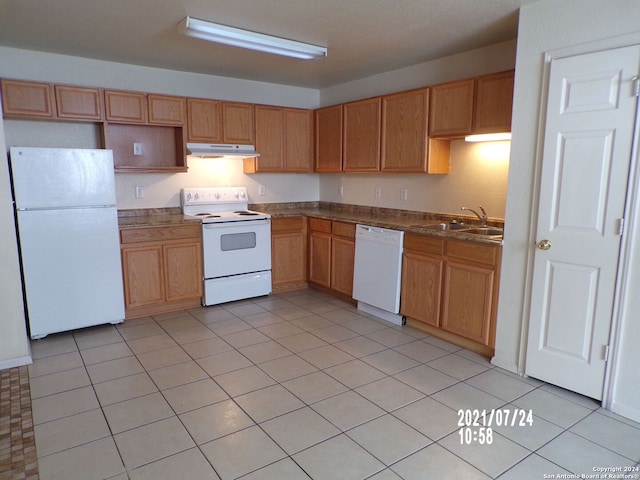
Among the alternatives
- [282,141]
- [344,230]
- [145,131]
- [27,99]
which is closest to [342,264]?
[344,230]

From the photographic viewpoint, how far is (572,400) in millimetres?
2512

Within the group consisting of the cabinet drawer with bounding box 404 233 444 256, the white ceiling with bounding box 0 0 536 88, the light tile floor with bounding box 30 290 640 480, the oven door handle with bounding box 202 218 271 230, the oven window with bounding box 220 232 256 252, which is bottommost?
the light tile floor with bounding box 30 290 640 480

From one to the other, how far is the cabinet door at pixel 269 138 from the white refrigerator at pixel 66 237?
1707 millimetres

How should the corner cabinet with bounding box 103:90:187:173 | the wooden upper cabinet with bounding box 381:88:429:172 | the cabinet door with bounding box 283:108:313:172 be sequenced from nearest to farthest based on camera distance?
the wooden upper cabinet with bounding box 381:88:429:172, the corner cabinet with bounding box 103:90:187:173, the cabinet door with bounding box 283:108:313:172

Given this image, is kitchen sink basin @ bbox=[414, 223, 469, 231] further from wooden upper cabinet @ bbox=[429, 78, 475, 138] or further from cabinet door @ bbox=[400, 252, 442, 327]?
wooden upper cabinet @ bbox=[429, 78, 475, 138]

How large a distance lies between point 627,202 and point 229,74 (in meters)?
3.87

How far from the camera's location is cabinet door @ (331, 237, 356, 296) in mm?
4254

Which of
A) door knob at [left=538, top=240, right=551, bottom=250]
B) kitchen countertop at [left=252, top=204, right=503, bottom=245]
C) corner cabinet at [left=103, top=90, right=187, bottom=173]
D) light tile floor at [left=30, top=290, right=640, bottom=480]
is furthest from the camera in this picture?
corner cabinet at [left=103, top=90, right=187, bottom=173]

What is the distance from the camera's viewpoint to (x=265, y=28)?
10.0ft

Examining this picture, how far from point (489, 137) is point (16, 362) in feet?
12.9

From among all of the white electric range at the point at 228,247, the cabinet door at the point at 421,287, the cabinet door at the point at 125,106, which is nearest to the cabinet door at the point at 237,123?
the white electric range at the point at 228,247

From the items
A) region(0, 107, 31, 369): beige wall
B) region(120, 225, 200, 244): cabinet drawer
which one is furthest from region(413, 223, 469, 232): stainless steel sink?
region(0, 107, 31, 369): beige wall

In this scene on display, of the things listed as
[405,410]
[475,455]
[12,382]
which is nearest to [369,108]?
[405,410]

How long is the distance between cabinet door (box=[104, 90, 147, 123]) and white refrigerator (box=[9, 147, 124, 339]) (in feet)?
2.08
